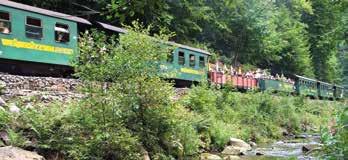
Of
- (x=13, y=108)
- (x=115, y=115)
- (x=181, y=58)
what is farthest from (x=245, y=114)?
(x=13, y=108)

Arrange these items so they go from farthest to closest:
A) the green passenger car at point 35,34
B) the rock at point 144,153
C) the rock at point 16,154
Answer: the green passenger car at point 35,34 < the rock at point 144,153 < the rock at point 16,154

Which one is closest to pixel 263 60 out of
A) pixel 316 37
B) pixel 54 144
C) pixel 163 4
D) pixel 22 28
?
pixel 316 37

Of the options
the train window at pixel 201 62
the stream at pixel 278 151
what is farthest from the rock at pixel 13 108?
the train window at pixel 201 62

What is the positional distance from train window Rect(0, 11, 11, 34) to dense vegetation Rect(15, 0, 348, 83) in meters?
8.43

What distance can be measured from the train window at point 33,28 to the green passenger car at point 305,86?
26.3m

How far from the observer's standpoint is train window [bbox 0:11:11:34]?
1456 cm

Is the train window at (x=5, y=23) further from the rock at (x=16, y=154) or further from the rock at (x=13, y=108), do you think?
the rock at (x=16, y=154)

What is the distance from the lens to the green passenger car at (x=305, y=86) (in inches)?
1518

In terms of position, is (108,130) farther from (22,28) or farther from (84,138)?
(22,28)

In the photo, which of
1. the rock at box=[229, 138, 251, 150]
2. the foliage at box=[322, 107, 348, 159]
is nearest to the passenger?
the rock at box=[229, 138, 251, 150]

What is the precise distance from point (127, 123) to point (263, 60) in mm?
31992

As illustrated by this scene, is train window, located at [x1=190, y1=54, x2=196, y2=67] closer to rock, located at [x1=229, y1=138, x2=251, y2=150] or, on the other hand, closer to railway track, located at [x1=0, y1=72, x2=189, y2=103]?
rock, located at [x1=229, y1=138, x2=251, y2=150]

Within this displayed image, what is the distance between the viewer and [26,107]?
12.1 m

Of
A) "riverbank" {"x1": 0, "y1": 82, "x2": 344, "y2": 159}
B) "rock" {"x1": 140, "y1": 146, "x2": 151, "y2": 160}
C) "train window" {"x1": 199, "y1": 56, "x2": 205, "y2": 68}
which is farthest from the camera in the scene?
"train window" {"x1": 199, "y1": 56, "x2": 205, "y2": 68}
